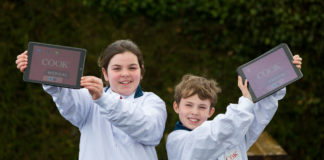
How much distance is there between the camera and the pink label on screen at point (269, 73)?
276 cm

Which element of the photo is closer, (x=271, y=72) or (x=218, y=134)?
(x=218, y=134)

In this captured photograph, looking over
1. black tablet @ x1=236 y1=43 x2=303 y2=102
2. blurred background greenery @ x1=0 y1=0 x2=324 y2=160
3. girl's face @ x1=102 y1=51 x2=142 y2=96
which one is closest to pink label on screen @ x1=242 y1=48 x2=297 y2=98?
black tablet @ x1=236 y1=43 x2=303 y2=102

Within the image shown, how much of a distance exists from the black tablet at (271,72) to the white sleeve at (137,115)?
2.23 feet

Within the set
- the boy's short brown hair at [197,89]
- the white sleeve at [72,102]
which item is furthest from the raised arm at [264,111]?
the white sleeve at [72,102]

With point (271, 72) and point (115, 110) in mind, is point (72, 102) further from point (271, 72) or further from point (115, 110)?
point (271, 72)

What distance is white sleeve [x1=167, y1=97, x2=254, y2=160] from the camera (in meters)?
2.65

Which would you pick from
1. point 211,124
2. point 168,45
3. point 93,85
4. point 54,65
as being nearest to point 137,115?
point 93,85

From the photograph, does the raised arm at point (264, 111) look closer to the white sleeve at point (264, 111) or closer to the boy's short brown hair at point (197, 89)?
the white sleeve at point (264, 111)

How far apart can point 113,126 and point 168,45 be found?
12.1 ft

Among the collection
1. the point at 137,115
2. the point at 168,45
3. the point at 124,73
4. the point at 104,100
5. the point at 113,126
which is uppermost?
the point at 168,45

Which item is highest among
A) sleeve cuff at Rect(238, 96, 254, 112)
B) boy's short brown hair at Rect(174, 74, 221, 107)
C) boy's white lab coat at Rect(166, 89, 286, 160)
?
boy's short brown hair at Rect(174, 74, 221, 107)

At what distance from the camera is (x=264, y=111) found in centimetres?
288

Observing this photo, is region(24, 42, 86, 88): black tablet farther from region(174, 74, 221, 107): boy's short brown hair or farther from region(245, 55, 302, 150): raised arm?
region(245, 55, 302, 150): raised arm

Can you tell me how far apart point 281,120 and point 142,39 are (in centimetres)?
242
